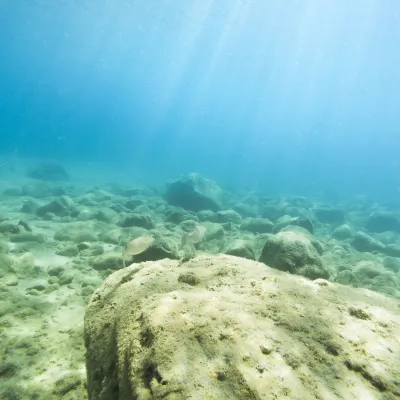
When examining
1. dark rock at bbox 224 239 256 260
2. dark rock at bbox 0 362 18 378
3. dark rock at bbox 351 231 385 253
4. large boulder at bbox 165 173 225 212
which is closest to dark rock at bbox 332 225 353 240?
dark rock at bbox 351 231 385 253

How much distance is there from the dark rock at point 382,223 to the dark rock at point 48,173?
31.1 metres

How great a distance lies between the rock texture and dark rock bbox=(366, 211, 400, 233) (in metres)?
18.4

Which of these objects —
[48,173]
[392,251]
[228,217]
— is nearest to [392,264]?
[392,251]

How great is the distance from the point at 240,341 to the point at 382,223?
2096 centimetres

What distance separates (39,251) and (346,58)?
3350 inches

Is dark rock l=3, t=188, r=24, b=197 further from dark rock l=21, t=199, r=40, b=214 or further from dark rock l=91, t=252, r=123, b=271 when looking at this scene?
dark rock l=91, t=252, r=123, b=271

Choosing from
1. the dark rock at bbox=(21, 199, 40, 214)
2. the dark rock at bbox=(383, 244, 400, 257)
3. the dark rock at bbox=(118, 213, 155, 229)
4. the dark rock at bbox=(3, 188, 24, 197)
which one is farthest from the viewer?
the dark rock at bbox=(3, 188, 24, 197)

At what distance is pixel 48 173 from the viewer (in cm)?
3047

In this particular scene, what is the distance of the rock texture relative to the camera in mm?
1745

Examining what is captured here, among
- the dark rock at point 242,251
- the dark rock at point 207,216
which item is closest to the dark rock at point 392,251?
the dark rock at point 207,216

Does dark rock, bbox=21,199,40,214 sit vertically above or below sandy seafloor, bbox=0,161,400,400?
below

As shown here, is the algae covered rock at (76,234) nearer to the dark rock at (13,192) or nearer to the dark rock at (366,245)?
the dark rock at (366,245)

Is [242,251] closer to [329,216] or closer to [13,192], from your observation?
[329,216]

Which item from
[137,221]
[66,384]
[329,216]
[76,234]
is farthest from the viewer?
[329,216]
